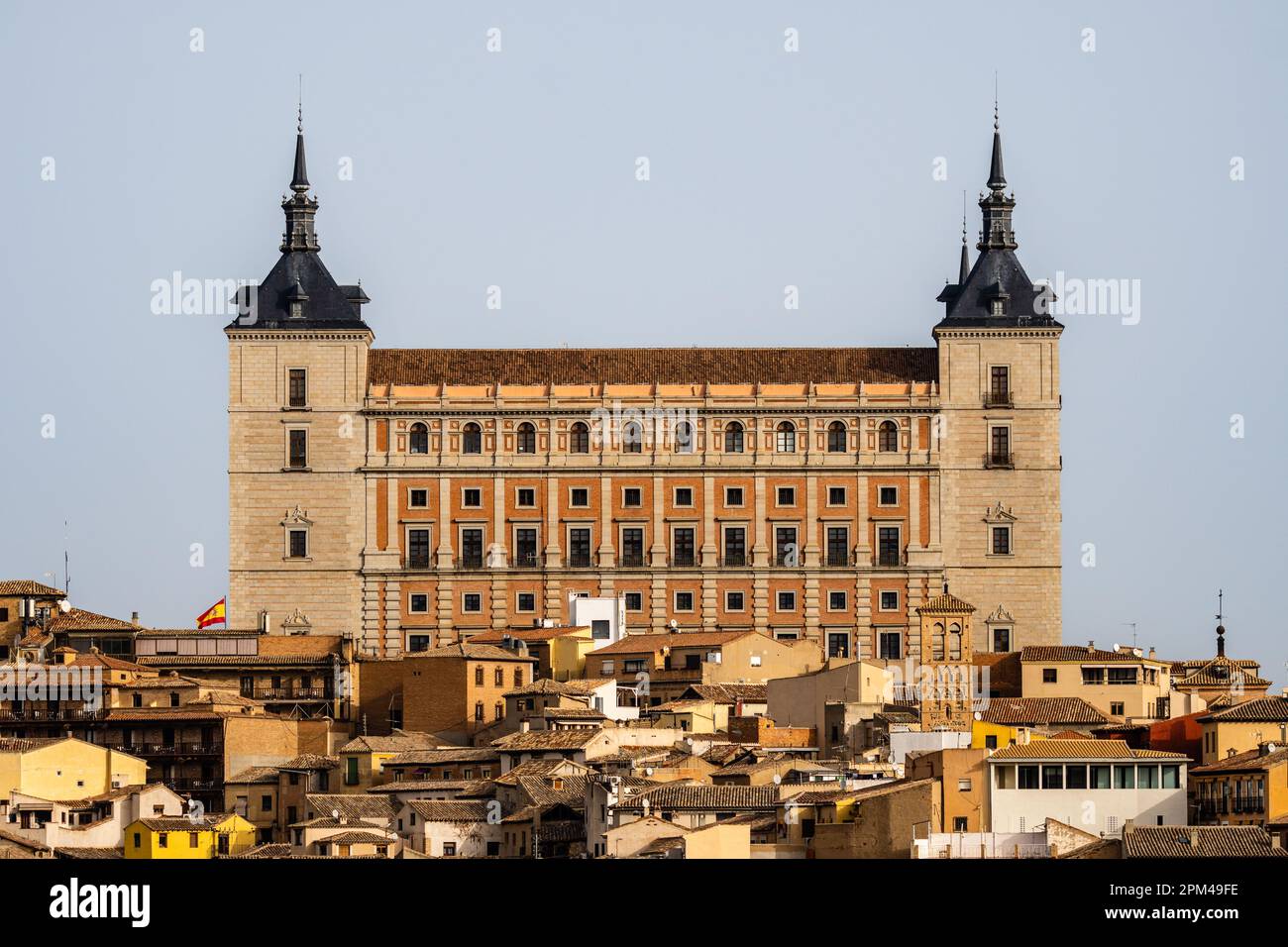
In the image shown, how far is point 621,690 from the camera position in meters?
95.9

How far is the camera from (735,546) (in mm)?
107875

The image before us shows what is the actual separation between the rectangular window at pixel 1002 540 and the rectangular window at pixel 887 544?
2.92 metres

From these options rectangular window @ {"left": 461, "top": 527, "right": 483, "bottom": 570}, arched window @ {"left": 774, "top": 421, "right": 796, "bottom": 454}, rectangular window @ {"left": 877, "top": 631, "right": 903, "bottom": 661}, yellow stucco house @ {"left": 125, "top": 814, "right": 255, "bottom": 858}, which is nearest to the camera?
yellow stucco house @ {"left": 125, "top": 814, "right": 255, "bottom": 858}

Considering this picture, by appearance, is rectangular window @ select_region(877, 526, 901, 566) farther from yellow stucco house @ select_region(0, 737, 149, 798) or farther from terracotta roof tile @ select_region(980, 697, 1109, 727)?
yellow stucco house @ select_region(0, 737, 149, 798)

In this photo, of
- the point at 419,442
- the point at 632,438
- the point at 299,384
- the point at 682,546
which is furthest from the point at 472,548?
the point at 299,384

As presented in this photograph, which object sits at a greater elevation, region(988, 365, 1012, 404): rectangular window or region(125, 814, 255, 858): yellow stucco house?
region(988, 365, 1012, 404): rectangular window

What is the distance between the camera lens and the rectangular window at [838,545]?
4235 inches

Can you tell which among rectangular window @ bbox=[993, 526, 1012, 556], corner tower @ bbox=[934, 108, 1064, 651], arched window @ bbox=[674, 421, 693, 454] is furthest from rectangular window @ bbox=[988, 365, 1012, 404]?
arched window @ bbox=[674, 421, 693, 454]

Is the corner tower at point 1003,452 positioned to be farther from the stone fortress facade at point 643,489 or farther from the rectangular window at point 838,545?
the rectangular window at point 838,545

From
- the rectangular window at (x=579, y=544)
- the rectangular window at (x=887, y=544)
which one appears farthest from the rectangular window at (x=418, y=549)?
the rectangular window at (x=887, y=544)

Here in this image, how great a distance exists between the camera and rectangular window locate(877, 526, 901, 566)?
107500mm

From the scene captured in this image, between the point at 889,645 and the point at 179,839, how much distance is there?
35443mm

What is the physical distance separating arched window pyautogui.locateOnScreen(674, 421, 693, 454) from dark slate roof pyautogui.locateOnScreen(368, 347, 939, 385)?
71.6 inches
